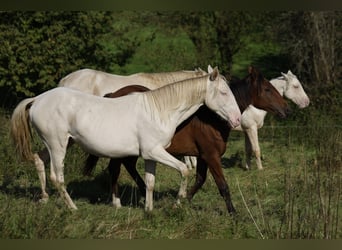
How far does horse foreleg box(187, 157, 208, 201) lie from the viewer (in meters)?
7.93

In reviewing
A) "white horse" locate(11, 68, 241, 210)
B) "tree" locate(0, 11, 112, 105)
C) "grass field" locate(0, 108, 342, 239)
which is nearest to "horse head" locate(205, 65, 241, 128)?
"white horse" locate(11, 68, 241, 210)

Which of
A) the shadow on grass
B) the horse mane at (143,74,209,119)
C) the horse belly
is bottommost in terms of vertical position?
the shadow on grass

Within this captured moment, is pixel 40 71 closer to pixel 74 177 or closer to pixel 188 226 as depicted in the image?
pixel 74 177

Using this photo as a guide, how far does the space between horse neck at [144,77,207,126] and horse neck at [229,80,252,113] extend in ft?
2.21

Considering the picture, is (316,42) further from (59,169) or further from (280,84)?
(59,169)

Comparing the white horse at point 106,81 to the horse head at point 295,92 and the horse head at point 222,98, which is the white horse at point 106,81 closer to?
the horse head at point 295,92

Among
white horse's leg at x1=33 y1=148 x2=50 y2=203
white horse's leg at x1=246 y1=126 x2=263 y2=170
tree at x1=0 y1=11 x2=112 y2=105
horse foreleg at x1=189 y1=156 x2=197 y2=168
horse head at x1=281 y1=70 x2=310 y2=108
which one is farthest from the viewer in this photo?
tree at x1=0 y1=11 x2=112 y2=105

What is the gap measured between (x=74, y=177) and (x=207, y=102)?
8.56ft

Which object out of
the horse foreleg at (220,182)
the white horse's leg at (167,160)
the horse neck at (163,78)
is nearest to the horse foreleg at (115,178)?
the white horse's leg at (167,160)

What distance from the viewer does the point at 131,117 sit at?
7355mm

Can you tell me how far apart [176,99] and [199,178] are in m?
1.13

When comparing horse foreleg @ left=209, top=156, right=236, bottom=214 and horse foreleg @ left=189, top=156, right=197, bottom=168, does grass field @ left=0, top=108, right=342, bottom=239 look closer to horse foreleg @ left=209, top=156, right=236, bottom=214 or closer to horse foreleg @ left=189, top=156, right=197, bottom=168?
horse foreleg @ left=209, top=156, right=236, bottom=214

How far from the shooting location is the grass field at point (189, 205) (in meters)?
6.23

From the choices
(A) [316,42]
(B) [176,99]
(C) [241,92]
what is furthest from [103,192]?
(A) [316,42]
